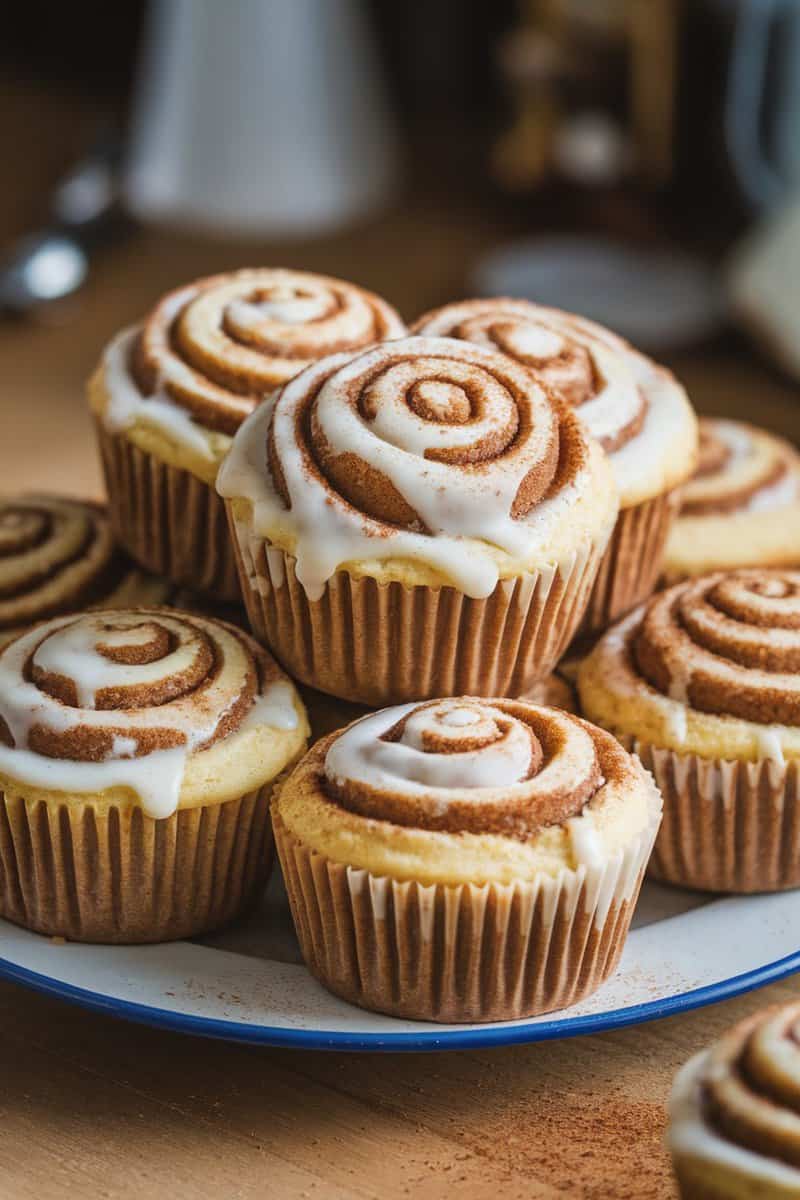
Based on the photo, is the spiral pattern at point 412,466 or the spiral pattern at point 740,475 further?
the spiral pattern at point 740,475

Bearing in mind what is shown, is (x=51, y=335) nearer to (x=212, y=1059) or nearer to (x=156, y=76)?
(x=156, y=76)

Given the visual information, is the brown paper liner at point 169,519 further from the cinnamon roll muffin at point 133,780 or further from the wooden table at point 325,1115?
the wooden table at point 325,1115

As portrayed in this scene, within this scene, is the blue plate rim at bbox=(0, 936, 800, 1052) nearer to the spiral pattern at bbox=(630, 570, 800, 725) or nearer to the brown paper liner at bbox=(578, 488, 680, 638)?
the spiral pattern at bbox=(630, 570, 800, 725)

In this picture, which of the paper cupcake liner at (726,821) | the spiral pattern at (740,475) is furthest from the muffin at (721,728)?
the spiral pattern at (740,475)

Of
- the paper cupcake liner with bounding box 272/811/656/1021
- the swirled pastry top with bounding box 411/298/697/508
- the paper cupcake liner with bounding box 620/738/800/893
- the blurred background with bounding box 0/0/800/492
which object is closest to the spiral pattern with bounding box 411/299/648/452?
the swirled pastry top with bounding box 411/298/697/508

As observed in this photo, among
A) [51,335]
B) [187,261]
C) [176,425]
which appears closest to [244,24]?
[187,261]

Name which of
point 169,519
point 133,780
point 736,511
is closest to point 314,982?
point 133,780
